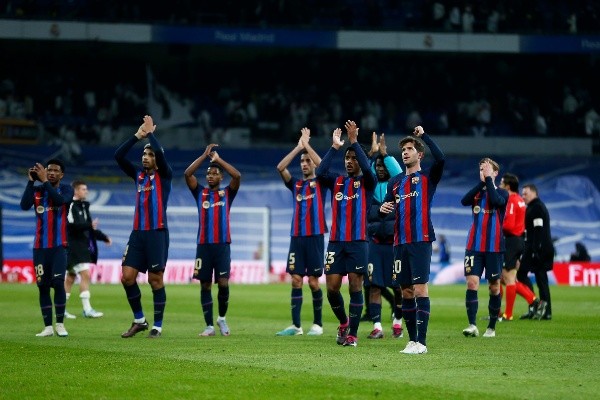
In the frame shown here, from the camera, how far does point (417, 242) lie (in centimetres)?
1222

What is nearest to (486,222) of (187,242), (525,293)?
(525,293)

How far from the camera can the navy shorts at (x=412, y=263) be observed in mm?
12117

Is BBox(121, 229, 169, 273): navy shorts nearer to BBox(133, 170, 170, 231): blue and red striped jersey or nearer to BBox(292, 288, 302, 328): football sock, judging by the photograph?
BBox(133, 170, 170, 231): blue and red striped jersey

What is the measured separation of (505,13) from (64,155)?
18.4m

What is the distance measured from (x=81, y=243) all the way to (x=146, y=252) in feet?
20.9

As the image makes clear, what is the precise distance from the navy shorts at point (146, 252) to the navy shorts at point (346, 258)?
8.22ft

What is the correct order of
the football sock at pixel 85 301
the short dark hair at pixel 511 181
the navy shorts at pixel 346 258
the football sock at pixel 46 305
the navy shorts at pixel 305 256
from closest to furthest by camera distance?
the navy shorts at pixel 346 258, the football sock at pixel 46 305, the navy shorts at pixel 305 256, the short dark hair at pixel 511 181, the football sock at pixel 85 301

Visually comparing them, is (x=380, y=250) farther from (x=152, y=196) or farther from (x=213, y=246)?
(x=152, y=196)

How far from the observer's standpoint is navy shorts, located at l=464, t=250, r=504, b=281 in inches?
611

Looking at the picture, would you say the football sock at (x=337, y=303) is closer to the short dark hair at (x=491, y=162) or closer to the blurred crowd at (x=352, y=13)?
the short dark hair at (x=491, y=162)

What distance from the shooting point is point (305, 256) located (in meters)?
15.6

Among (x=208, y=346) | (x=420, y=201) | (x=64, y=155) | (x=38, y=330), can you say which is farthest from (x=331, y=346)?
(x=64, y=155)

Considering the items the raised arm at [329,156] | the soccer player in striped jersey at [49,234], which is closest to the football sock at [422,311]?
the raised arm at [329,156]

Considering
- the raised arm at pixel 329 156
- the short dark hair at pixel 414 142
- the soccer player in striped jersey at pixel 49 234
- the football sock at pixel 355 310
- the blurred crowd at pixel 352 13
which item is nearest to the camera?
Answer: the short dark hair at pixel 414 142
